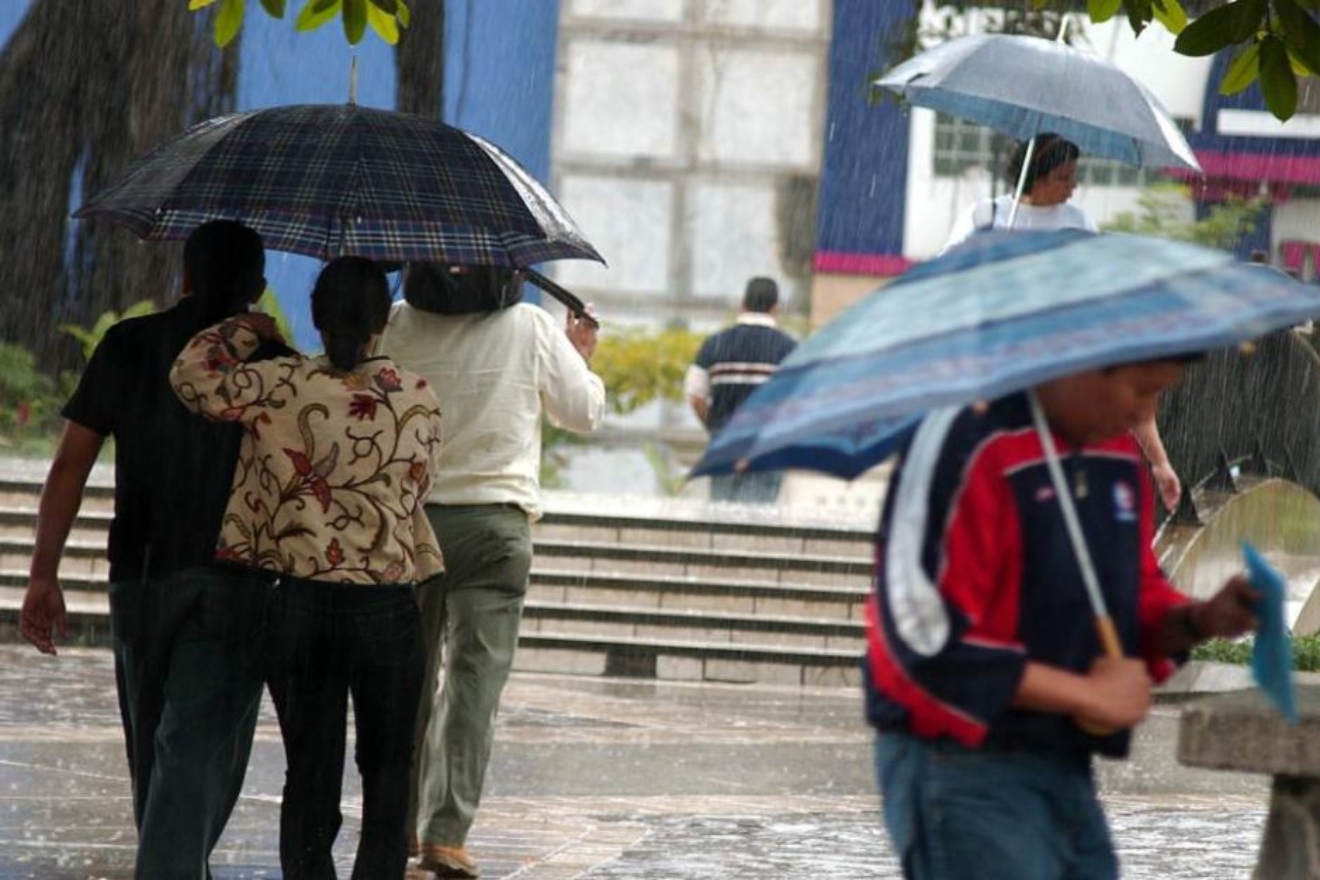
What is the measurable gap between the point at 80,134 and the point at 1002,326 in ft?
72.3

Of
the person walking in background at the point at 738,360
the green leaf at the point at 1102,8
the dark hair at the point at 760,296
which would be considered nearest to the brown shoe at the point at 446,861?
the green leaf at the point at 1102,8

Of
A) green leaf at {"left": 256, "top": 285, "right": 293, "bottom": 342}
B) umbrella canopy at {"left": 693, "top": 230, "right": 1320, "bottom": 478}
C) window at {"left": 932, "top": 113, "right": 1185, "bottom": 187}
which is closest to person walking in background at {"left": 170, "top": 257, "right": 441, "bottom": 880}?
umbrella canopy at {"left": 693, "top": 230, "right": 1320, "bottom": 478}

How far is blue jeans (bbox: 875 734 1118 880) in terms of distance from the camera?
12.3ft

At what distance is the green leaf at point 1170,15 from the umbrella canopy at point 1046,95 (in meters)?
1.40

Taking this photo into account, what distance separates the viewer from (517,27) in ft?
88.9

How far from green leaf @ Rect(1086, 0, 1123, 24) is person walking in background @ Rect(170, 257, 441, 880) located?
190cm

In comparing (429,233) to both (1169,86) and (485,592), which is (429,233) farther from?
(1169,86)

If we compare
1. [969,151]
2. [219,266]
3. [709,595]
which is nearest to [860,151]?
[969,151]

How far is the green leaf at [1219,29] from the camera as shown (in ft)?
19.4

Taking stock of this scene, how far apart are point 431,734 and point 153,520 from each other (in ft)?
5.46

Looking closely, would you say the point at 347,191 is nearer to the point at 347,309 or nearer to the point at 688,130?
the point at 347,309

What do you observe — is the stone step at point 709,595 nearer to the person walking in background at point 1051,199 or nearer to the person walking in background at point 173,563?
the person walking in background at point 1051,199

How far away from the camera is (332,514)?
20.4 feet

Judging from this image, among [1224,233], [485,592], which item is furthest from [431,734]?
[1224,233]
